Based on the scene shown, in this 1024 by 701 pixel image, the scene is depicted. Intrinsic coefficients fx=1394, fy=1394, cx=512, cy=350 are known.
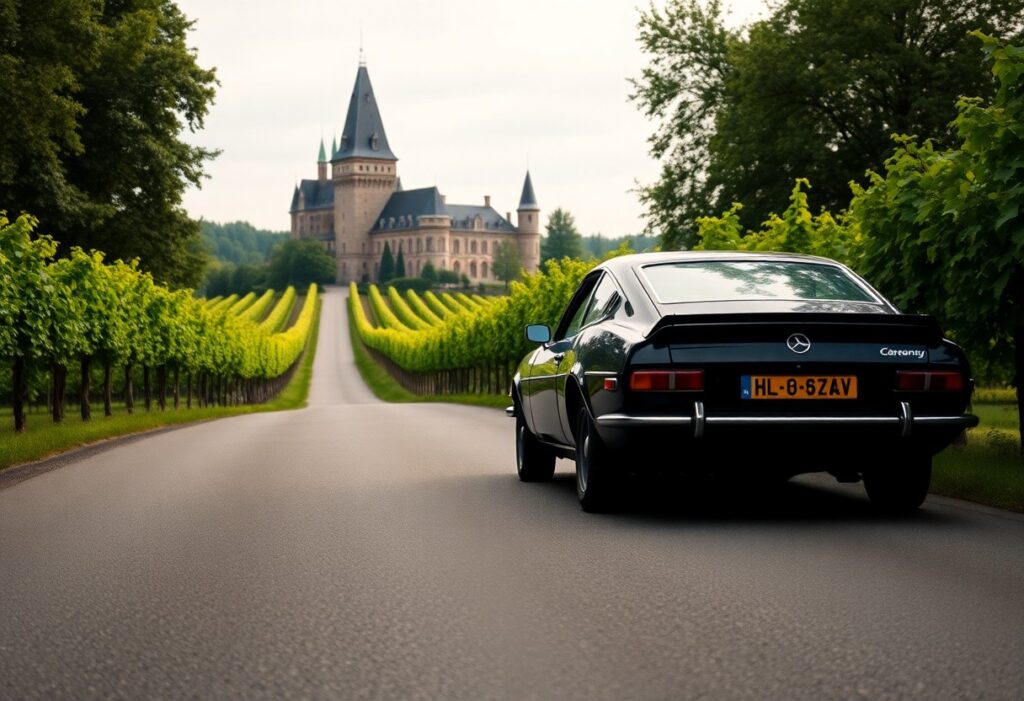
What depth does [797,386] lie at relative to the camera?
27.0 feet

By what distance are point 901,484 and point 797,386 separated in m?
1.28

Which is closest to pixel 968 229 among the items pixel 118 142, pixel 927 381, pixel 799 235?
pixel 927 381

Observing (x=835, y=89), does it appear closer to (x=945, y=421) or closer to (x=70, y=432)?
(x=70, y=432)

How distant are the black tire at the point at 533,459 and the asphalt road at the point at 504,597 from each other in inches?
17.8

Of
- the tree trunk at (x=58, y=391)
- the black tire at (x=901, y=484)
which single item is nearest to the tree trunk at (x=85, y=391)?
the tree trunk at (x=58, y=391)

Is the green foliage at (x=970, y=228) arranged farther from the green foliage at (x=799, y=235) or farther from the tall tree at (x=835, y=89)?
the tall tree at (x=835, y=89)

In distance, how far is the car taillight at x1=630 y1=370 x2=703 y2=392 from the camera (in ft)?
26.9

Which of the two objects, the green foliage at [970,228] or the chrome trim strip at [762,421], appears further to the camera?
the green foliage at [970,228]

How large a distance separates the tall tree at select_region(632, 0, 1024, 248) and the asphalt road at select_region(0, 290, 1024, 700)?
2807 cm

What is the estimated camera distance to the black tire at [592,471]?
351 inches

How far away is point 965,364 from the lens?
27.7 feet

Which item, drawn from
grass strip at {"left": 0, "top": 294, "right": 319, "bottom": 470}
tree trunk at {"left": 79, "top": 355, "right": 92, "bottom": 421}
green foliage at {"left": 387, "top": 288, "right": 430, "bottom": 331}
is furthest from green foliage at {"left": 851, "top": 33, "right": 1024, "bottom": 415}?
green foliage at {"left": 387, "top": 288, "right": 430, "bottom": 331}

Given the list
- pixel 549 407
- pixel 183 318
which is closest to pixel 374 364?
pixel 183 318

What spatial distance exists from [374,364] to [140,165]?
282 ft
